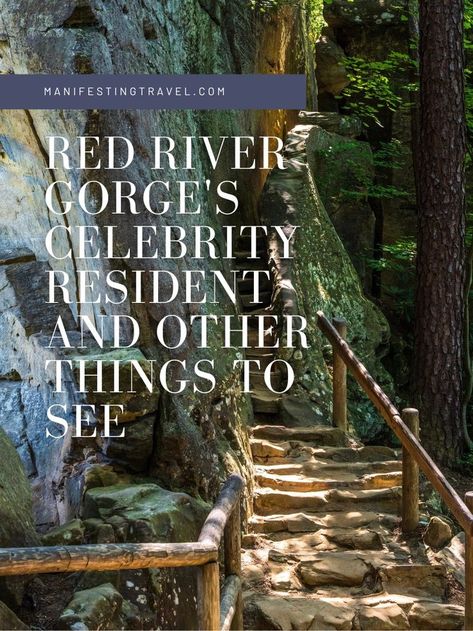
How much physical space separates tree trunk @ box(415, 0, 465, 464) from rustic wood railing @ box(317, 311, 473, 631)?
111 cm

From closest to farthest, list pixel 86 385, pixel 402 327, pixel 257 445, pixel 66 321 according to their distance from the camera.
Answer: pixel 86 385, pixel 66 321, pixel 257 445, pixel 402 327

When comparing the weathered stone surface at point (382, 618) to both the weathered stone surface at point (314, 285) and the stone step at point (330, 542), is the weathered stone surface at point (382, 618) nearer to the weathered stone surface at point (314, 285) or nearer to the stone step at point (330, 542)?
the stone step at point (330, 542)

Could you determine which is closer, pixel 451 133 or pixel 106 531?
pixel 106 531

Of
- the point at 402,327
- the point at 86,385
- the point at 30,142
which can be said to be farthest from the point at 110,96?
the point at 402,327

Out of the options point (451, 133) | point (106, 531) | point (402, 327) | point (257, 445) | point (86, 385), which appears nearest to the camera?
point (106, 531)

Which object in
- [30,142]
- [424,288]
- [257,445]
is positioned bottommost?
[257,445]

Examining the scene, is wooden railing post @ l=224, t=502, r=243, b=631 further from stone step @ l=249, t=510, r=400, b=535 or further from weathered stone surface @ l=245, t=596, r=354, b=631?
stone step @ l=249, t=510, r=400, b=535

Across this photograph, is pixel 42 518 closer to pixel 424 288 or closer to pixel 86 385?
pixel 86 385

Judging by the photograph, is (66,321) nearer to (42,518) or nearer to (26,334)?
(26,334)

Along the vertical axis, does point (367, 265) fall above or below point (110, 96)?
below

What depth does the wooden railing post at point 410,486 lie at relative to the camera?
674cm

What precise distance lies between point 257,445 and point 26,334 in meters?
2.53

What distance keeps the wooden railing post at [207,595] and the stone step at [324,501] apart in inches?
135

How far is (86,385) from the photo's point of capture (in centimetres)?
582
